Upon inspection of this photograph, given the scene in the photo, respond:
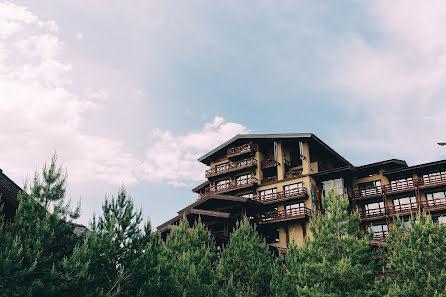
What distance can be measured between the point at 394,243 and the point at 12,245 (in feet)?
87.6

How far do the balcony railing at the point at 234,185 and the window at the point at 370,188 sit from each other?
1519cm

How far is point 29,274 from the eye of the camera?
1766 centimetres

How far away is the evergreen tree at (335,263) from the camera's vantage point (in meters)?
24.8

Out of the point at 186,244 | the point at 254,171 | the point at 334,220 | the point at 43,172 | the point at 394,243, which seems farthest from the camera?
the point at 254,171

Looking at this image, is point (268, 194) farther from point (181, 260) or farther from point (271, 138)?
point (181, 260)

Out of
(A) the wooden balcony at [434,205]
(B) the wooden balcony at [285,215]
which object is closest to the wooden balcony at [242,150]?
(B) the wooden balcony at [285,215]

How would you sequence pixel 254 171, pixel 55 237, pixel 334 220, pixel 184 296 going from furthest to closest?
pixel 254 171 → pixel 334 220 → pixel 184 296 → pixel 55 237

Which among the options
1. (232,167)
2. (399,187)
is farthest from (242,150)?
(399,187)

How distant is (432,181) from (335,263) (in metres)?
29.3

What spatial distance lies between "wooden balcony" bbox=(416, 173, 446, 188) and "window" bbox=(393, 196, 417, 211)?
234 centimetres

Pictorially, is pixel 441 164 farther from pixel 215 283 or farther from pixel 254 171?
pixel 215 283

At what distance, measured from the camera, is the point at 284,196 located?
172 feet

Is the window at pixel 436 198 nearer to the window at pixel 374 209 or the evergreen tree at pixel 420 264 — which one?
the window at pixel 374 209

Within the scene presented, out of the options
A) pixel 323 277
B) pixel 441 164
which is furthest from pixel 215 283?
pixel 441 164
